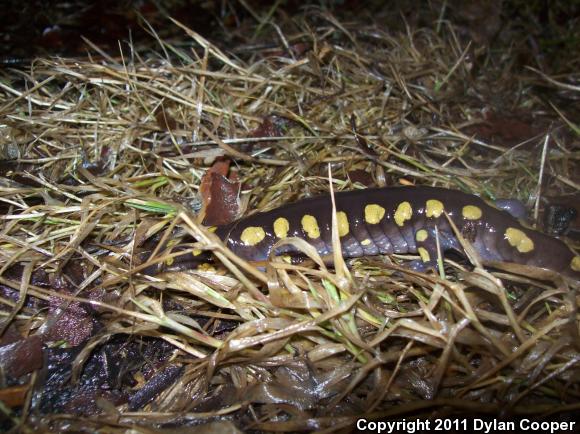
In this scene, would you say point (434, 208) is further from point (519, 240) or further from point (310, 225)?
point (310, 225)

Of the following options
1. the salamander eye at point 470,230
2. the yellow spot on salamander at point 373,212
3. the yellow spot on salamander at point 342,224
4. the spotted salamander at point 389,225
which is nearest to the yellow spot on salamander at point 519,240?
the spotted salamander at point 389,225

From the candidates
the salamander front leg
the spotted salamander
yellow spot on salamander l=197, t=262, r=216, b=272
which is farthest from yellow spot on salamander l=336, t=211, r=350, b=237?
yellow spot on salamander l=197, t=262, r=216, b=272

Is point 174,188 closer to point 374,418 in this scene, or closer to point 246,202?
point 246,202

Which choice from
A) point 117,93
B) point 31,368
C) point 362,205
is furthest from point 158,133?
point 31,368

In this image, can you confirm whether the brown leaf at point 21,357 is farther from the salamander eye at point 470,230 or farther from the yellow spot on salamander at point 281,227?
the salamander eye at point 470,230

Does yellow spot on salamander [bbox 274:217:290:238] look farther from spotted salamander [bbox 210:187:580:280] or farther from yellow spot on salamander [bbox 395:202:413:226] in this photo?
yellow spot on salamander [bbox 395:202:413:226]

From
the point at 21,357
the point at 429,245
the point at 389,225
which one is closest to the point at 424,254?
the point at 429,245
